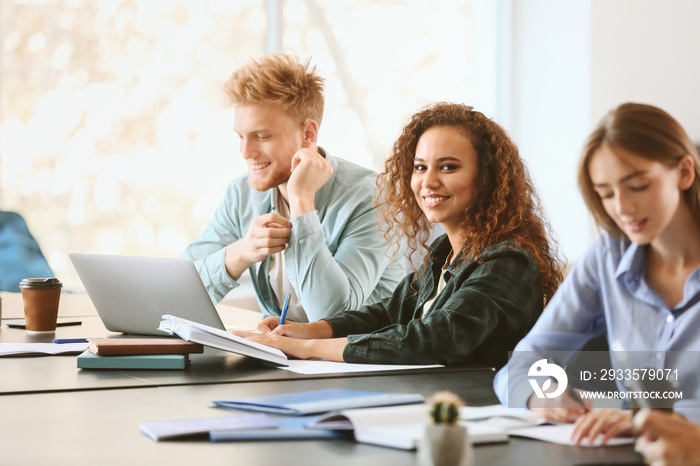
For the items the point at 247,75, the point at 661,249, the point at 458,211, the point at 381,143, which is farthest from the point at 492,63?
the point at 661,249

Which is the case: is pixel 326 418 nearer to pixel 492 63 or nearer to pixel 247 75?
pixel 247 75

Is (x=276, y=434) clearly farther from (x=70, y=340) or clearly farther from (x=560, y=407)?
(x=70, y=340)

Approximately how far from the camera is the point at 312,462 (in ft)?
2.64

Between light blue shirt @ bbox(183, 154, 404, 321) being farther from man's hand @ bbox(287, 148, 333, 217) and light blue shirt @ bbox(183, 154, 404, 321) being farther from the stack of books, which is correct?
the stack of books

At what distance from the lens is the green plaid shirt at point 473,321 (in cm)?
141

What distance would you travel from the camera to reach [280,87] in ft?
7.72

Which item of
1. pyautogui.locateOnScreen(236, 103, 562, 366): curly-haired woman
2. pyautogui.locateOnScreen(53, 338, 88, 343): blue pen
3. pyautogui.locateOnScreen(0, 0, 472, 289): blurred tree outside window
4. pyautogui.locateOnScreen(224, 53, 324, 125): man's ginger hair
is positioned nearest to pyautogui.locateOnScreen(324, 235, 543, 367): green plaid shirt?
pyautogui.locateOnScreen(236, 103, 562, 366): curly-haired woman

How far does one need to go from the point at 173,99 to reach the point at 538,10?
215 centimetres

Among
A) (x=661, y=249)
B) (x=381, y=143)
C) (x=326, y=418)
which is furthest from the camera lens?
(x=381, y=143)

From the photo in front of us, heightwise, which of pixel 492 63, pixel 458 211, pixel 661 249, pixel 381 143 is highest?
pixel 492 63

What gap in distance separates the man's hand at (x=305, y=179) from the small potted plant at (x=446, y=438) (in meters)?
1.41

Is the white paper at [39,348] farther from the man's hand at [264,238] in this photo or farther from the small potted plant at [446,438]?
the small potted plant at [446,438]

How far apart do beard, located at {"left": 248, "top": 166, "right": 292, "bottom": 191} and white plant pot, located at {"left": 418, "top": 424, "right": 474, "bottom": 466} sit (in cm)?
171

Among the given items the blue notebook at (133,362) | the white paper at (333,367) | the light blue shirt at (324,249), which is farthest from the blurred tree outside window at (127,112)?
the blue notebook at (133,362)
